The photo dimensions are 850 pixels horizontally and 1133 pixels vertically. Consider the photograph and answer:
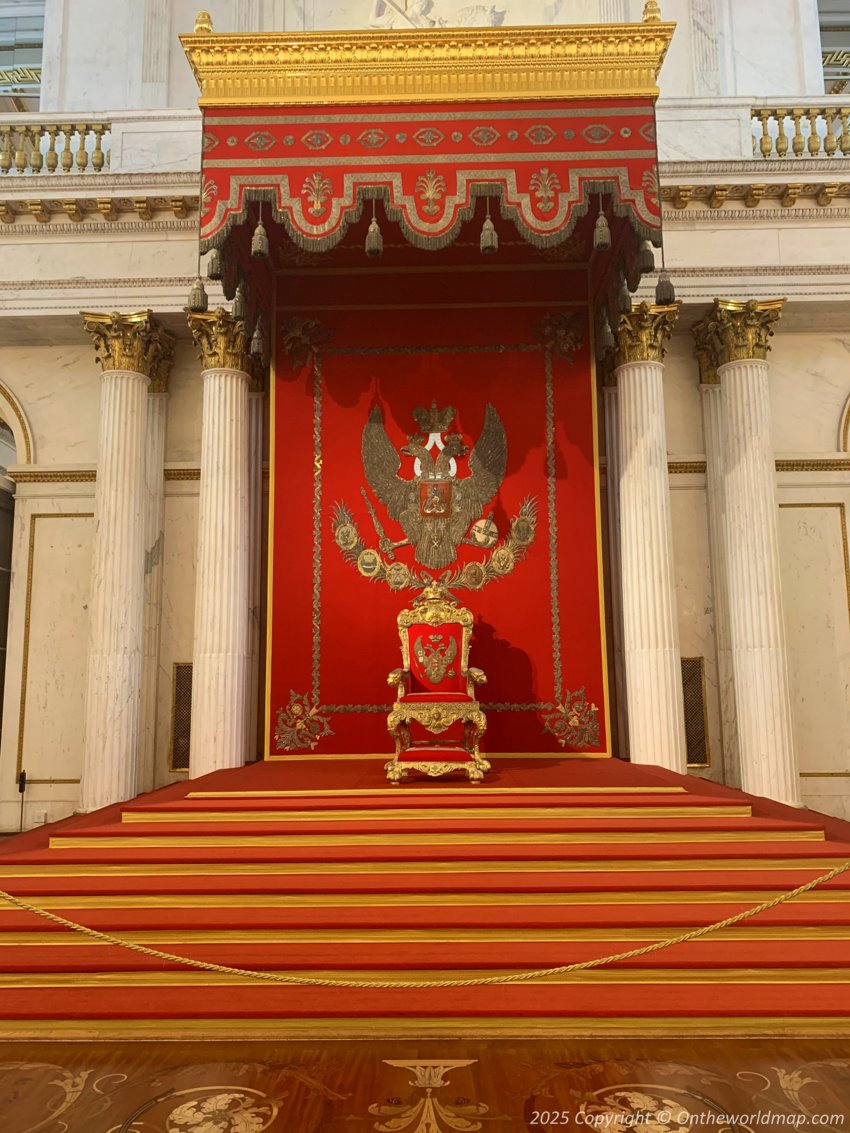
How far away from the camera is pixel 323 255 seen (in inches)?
219

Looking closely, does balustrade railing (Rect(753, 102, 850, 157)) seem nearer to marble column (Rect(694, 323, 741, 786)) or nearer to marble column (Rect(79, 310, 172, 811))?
marble column (Rect(694, 323, 741, 786))

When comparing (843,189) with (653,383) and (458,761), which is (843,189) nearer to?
(653,383)

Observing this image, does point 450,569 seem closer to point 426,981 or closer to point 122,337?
point 122,337

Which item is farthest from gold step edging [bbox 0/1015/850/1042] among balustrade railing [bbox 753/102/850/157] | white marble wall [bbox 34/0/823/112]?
white marble wall [bbox 34/0/823/112]

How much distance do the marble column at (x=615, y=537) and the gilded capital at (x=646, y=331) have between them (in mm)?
447

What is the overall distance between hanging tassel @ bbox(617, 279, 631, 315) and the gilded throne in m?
2.04

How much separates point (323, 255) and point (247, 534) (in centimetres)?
191

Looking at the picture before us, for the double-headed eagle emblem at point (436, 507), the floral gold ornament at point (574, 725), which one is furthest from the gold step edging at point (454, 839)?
the double-headed eagle emblem at point (436, 507)

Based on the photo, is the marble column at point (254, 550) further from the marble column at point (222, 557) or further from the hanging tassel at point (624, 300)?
the hanging tassel at point (624, 300)

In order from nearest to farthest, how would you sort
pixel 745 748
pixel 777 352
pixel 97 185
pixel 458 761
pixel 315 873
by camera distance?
1. pixel 315 873
2. pixel 458 761
3. pixel 745 748
4. pixel 97 185
5. pixel 777 352

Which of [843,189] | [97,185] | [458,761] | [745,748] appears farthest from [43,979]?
[843,189]

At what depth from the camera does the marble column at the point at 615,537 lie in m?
5.88

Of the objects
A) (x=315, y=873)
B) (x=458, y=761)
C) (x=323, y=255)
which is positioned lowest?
(x=315, y=873)

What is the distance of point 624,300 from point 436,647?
7.84 feet
